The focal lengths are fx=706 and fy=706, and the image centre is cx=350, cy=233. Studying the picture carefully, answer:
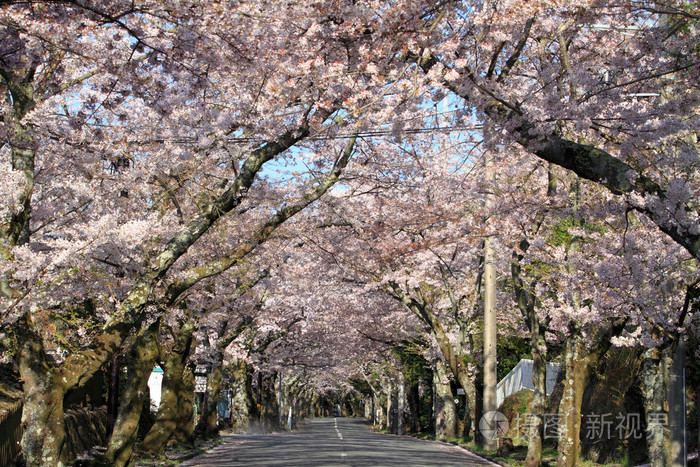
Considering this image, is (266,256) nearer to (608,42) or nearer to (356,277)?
(356,277)

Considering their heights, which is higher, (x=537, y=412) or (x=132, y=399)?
(x=132, y=399)

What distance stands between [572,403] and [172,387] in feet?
35.5

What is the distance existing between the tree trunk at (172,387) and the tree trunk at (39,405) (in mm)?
8660

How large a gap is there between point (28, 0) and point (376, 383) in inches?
2720

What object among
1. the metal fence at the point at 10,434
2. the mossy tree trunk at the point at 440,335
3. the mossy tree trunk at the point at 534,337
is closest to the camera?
the metal fence at the point at 10,434

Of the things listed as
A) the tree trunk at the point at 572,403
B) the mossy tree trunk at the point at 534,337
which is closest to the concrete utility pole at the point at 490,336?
the mossy tree trunk at the point at 534,337

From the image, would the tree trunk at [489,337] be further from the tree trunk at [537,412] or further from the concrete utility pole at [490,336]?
the tree trunk at [537,412]

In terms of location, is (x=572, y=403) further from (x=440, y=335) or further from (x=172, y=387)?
(x=172, y=387)

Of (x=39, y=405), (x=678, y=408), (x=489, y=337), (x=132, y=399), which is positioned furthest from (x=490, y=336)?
(x=39, y=405)

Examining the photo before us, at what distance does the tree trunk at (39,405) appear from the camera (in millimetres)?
10117

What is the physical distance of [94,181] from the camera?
15.3 meters

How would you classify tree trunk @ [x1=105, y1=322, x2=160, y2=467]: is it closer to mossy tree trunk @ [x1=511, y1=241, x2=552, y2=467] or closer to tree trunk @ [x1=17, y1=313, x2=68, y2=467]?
tree trunk @ [x1=17, y1=313, x2=68, y2=467]

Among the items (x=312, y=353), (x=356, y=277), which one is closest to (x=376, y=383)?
(x=312, y=353)

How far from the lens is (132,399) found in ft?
49.5
